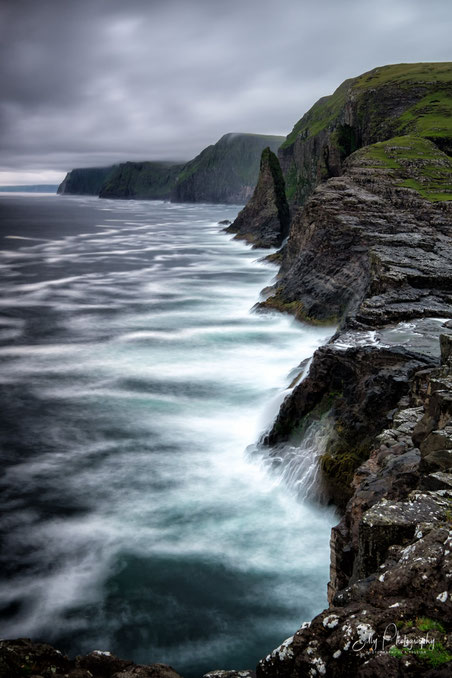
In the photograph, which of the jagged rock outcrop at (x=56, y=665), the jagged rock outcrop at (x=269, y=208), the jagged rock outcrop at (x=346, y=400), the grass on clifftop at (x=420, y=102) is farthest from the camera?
the jagged rock outcrop at (x=269, y=208)

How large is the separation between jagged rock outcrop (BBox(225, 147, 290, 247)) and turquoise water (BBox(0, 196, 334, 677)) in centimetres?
4078

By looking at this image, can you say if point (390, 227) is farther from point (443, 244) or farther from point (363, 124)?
point (363, 124)

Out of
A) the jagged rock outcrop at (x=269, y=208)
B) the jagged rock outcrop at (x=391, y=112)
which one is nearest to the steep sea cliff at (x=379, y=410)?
the jagged rock outcrop at (x=391, y=112)

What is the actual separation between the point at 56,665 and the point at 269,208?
76216mm

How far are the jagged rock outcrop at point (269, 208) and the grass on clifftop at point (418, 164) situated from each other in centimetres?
2767

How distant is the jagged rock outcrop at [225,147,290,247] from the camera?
249ft

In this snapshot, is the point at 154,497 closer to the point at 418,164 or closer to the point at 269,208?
the point at 418,164

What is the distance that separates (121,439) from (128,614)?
8811 mm

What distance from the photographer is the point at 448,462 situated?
8.68 m

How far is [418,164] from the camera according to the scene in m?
42.1

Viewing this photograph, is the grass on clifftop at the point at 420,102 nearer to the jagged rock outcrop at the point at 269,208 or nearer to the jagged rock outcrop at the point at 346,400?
the jagged rock outcrop at the point at 269,208

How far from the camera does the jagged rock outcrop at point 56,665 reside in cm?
673

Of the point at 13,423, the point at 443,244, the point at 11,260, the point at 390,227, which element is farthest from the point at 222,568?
the point at 11,260

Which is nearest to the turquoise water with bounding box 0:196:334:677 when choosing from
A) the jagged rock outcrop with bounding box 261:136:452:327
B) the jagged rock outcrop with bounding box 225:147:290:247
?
the jagged rock outcrop with bounding box 261:136:452:327
